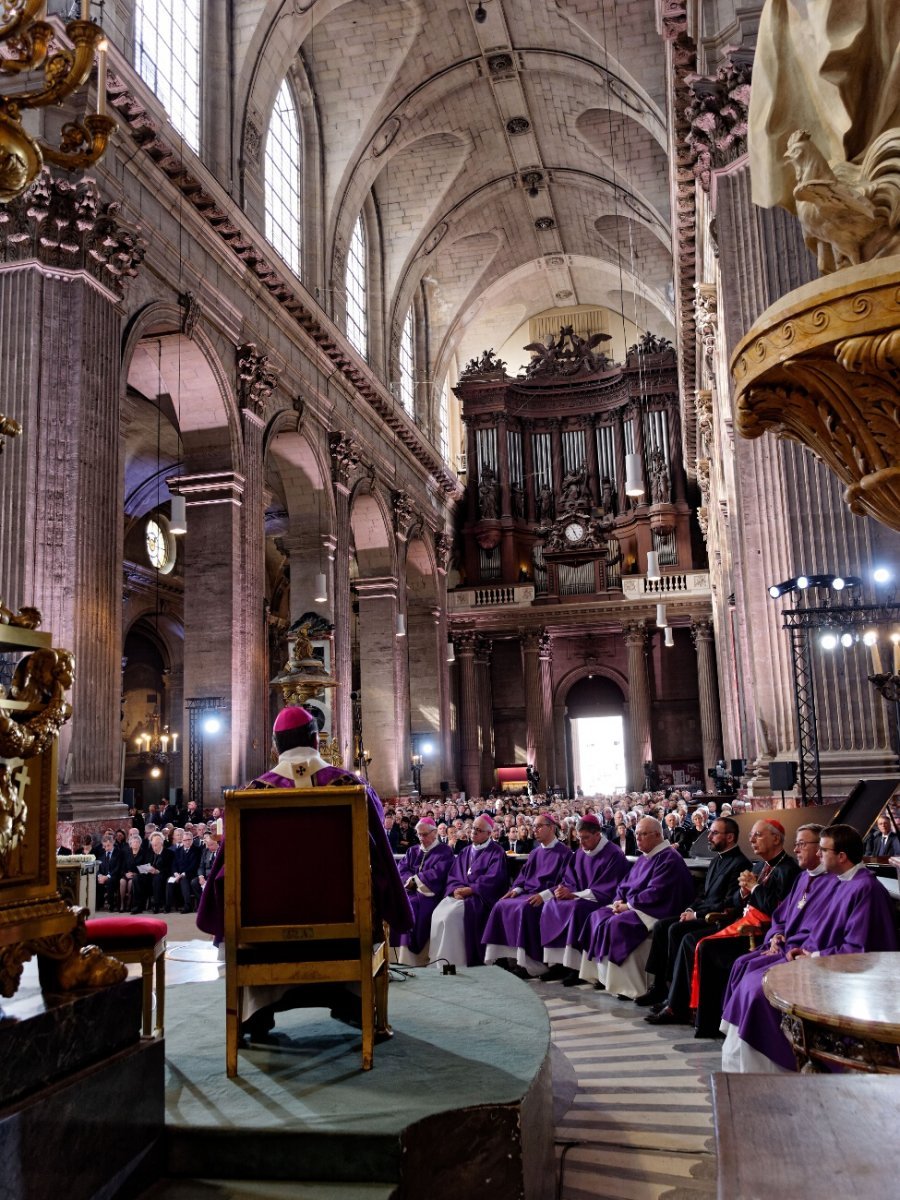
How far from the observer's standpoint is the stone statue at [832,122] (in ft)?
7.73

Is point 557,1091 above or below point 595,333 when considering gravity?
below

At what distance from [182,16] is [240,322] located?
4.35m

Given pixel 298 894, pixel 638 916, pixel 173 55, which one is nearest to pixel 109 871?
pixel 638 916

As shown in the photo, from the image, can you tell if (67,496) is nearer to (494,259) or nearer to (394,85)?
(394,85)

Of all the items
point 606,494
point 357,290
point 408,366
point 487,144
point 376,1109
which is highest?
point 487,144

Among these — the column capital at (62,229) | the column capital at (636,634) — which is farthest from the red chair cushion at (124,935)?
the column capital at (636,634)

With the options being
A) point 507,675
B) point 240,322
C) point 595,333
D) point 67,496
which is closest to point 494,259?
point 595,333

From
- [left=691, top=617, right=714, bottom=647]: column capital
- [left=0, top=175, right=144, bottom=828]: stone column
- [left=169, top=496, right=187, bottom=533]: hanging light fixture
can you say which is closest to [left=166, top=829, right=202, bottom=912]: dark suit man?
[left=0, top=175, right=144, bottom=828]: stone column

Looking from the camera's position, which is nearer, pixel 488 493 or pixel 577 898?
pixel 577 898

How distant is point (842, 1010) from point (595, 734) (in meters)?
28.0

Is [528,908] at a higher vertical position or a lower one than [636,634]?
lower

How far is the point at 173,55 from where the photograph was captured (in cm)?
1426

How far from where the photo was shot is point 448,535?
94.3ft

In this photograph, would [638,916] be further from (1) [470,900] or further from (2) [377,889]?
(2) [377,889]
